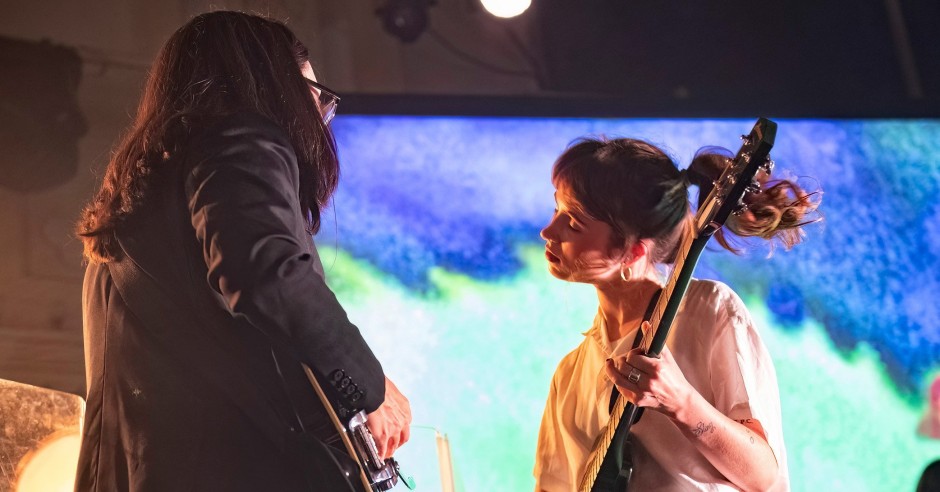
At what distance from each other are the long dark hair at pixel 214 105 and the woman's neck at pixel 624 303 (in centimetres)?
70

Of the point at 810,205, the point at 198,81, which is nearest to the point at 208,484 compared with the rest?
the point at 198,81

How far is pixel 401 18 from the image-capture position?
3057mm

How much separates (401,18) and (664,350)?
5.80ft

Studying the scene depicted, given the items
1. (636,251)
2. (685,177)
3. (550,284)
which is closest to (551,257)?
(636,251)

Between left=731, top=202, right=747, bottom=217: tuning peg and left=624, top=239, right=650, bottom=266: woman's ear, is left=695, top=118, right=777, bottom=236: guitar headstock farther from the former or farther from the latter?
left=624, top=239, right=650, bottom=266: woman's ear

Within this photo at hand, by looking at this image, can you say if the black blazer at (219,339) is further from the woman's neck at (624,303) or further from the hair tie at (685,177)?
the hair tie at (685,177)

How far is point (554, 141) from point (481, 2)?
0.60 metres

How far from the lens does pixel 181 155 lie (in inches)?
51.7

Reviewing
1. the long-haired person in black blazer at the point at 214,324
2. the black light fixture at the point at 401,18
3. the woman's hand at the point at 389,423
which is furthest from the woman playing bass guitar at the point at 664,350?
the black light fixture at the point at 401,18

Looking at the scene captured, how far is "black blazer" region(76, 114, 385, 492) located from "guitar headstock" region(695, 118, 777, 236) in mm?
692

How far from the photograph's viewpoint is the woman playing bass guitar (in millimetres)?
1605

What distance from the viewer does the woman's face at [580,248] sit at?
1.89m

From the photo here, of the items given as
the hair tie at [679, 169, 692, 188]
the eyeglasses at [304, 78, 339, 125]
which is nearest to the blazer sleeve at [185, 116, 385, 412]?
the eyeglasses at [304, 78, 339, 125]

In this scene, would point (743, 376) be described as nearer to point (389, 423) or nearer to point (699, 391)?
point (699, 391)
